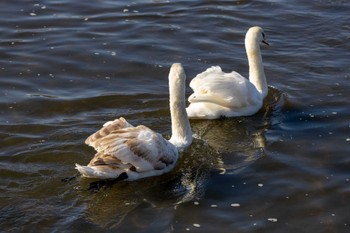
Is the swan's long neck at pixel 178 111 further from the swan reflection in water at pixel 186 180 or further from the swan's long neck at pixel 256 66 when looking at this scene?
the swan's long neck at pixel 256 66

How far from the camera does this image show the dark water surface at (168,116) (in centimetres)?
959

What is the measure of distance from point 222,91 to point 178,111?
143 centimetres

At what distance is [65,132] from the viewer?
456 inches

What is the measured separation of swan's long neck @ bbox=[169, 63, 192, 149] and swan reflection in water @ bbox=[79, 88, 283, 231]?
8.7 inches

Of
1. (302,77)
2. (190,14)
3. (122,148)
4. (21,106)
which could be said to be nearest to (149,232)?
(122,148)

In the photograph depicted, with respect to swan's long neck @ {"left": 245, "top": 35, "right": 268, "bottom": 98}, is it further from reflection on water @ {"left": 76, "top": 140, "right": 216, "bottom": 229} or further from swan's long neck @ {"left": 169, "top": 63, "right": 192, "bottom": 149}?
reflection on water @ {"left": 76, "top": 140, "right": 216, "bottom": 229}

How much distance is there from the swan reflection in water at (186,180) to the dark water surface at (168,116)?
0.08ft

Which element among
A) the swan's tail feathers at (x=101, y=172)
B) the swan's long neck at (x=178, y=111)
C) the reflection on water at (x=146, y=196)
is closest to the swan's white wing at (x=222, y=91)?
the swan's long neck at (x=178, y=111)

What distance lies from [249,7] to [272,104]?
16.1 ft

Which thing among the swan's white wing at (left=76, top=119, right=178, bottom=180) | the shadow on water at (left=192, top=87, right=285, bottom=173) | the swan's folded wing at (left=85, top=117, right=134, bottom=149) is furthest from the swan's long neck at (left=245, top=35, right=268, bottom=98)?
the swan's folded wing at (left=85, top=117, right=134, bottom=149)

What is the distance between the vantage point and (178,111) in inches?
432

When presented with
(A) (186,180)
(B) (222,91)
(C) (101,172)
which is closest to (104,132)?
(C) (101,172)

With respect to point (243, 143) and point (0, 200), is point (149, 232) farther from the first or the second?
point (243, 143)

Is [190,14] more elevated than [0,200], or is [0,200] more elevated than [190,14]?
[190,14]
